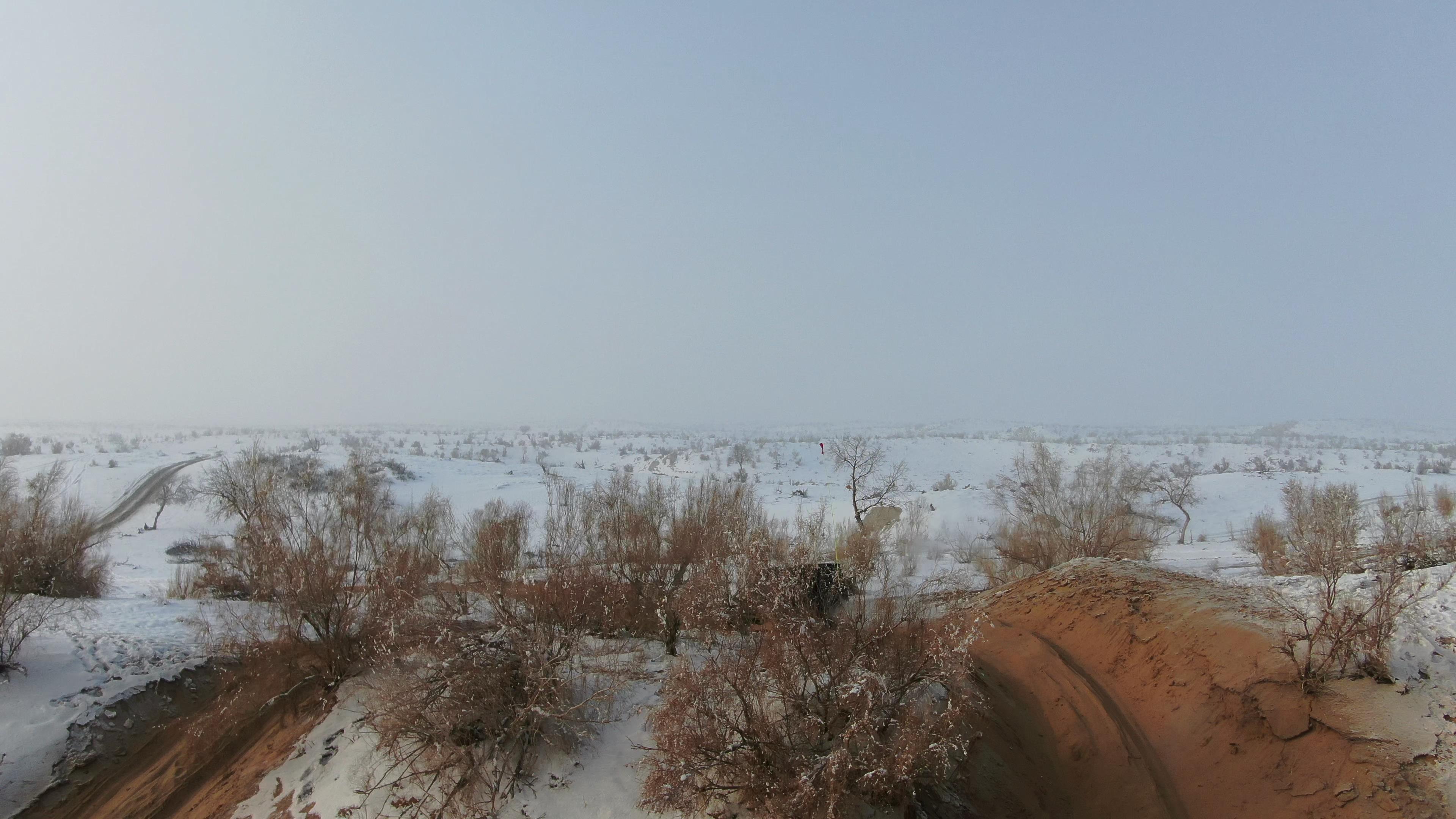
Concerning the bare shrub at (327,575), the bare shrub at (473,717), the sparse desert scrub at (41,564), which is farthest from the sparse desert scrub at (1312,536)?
the sparse desert scrub at (41,564)

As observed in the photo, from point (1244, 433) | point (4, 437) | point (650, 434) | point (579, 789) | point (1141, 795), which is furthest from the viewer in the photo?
point (650, 434)

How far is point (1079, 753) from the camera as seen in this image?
30.9ft

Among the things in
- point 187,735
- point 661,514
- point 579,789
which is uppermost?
point 661,514

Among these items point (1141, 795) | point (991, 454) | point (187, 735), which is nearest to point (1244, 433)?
point (991, 454)

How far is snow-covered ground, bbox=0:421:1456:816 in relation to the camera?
30.0ft

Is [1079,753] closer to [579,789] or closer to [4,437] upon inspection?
[579,789]

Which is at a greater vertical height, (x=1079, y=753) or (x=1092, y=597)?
(x=1092, y=597)

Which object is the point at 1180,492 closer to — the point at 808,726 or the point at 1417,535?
the point at 1417,535

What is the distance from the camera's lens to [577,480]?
4825cm

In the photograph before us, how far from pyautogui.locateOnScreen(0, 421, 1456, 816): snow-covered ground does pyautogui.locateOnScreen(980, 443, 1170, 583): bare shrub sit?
194cm

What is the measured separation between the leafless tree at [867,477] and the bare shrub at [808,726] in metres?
14.8

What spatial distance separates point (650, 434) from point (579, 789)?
437 ft

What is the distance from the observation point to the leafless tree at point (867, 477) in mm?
30953

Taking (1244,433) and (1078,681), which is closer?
(1078,681)
